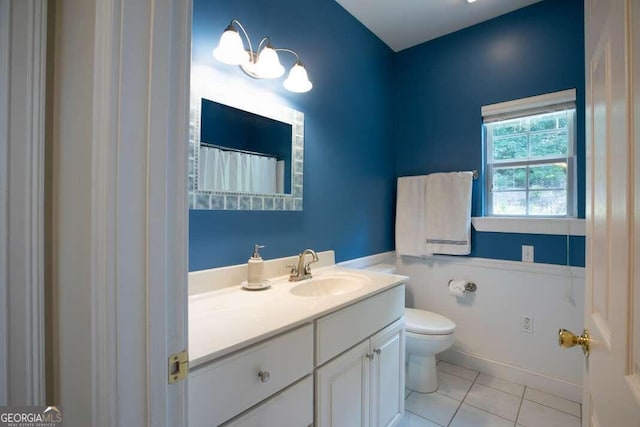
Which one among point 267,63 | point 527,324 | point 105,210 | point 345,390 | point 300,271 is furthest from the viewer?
point 527,324

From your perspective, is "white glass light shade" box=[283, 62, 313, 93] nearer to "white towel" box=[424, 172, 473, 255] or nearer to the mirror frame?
the mirror frame

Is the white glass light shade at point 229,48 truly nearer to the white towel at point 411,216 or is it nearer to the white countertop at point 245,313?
the white countertop at point 245,313

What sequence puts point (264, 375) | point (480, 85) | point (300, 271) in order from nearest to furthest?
point (264, 375)
point (300, 271)
point (480, 85)

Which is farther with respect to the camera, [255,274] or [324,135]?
[324,135]

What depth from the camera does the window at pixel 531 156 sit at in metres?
1.95

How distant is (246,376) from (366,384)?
72 centimetres

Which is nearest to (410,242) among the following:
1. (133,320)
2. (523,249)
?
(523,249)

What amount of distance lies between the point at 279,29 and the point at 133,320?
165 cm

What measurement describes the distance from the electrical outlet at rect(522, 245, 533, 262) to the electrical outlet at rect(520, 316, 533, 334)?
0.40 m

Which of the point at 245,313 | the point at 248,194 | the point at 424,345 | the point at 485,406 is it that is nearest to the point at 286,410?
the point at 245,313

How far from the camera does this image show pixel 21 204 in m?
0.50

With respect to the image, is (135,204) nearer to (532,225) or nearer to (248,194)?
(248,194)

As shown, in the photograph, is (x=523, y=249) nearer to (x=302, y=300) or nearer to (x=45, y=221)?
(x=302, y=300)

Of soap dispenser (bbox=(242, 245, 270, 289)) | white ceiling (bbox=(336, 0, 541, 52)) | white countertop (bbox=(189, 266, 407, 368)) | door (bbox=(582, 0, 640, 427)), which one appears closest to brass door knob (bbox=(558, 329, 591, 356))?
door (bbox=(582, 0, 640, 427))
